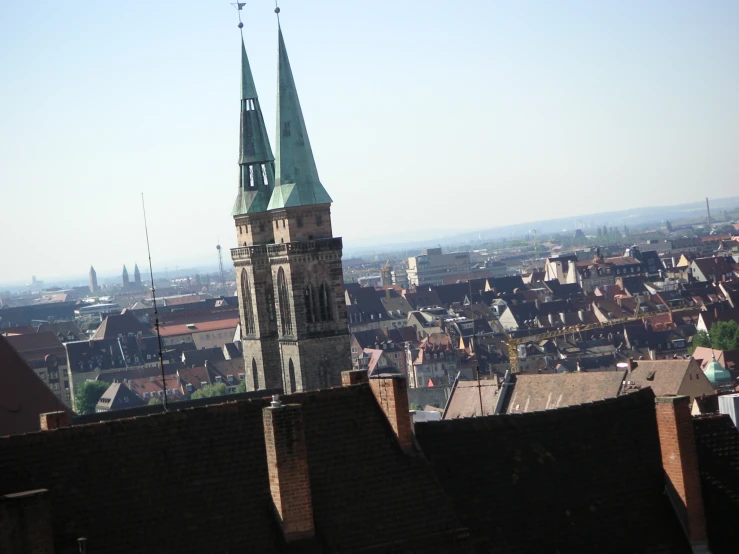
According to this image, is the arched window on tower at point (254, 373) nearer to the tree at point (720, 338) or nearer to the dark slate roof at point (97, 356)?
the tree at point (720, 338)

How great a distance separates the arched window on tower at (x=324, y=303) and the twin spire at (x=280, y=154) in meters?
4.84

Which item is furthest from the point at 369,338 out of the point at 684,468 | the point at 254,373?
the point at 684,468

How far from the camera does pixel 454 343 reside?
173 metres

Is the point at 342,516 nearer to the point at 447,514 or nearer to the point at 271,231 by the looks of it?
the point at 447,514

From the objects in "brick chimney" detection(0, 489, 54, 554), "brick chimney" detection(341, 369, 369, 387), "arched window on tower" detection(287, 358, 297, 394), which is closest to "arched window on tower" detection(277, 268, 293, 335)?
"arched window on tower" detection(287, 358, 297, 394)

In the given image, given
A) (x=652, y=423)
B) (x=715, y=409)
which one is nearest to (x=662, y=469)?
(x=652, y=423)

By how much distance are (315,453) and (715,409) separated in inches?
1103

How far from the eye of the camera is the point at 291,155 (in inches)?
3223

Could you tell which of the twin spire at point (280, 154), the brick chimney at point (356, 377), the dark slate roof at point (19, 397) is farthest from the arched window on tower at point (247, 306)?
the brick chimney at point (356, 377)

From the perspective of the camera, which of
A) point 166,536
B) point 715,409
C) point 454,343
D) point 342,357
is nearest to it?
point 166,536

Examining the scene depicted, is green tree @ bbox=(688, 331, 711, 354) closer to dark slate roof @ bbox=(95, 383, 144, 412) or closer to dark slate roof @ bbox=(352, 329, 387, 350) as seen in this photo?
dark slate roof @ bbox=(352, 329, 387, 350)

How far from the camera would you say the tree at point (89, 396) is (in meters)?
153

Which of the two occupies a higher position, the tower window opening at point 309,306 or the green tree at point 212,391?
the tower window opening at point 309,306

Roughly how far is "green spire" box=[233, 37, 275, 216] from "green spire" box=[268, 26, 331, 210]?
232 cm
